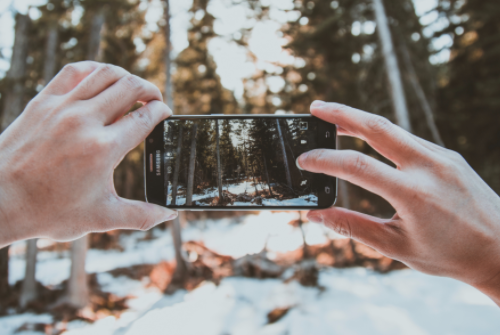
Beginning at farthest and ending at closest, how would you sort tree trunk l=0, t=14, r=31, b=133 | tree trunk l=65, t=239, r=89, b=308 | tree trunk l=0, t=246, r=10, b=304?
tree trunk l=0, t=246, r=10, b=304, tree trunk l=65, t=239, r=89, b=308, tree trunk l=0, t=14, r=31, b=133

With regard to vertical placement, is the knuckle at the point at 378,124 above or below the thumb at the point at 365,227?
above

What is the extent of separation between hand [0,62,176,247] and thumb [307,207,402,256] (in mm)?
1134

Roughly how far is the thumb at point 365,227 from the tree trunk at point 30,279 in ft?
33.6

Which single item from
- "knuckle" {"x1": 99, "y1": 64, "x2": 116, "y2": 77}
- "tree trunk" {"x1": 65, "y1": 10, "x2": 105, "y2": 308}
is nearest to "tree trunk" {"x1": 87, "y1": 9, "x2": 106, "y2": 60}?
"tree trunk" {"x1": 65, "y1": 10, "x2": 105, "y2": 308}

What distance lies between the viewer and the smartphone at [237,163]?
1.88 m

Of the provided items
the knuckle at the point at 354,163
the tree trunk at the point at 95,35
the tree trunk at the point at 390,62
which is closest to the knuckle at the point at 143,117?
the knuckle at the point at 354,163

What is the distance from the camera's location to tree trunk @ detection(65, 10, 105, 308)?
332 inches

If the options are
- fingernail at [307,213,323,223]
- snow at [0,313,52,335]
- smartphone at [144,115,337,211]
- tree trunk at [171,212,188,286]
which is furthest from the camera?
tree trunk at [171,212,188,286]

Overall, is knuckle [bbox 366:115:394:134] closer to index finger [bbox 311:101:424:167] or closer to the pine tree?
index finger [bbox 311:101:424:167]

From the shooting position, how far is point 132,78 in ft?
4.88

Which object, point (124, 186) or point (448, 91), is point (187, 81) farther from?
point (448, 91)

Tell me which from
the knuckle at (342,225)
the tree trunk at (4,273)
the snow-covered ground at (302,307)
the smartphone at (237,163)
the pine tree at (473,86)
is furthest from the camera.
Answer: the pine tree at (473,86)

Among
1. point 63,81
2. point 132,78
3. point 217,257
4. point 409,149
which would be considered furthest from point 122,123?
point 217,257

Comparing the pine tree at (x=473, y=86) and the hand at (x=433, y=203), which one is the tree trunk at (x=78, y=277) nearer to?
the hand at (x=433, y=203)
